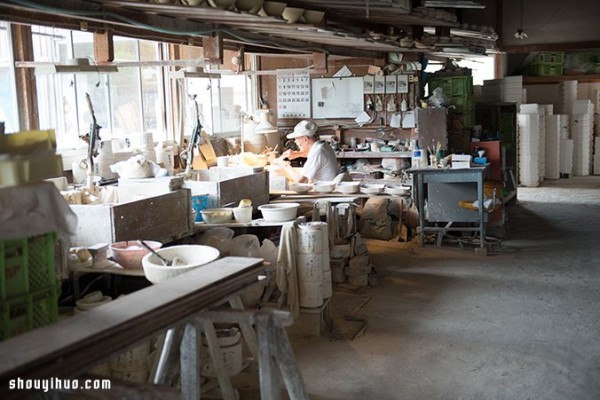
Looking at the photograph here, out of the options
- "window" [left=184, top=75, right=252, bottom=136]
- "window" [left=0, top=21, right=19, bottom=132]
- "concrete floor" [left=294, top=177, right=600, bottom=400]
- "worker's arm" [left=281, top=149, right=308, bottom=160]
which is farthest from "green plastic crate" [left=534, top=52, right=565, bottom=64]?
"window" [left=0, top=21, right=19, bottom=132]

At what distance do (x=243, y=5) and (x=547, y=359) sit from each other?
347cm

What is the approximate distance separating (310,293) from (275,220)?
0.77 m

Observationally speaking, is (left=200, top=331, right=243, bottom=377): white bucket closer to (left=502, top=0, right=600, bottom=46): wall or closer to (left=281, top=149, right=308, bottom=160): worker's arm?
(left=281, top=149, right=308, bottom=160): worker's arm

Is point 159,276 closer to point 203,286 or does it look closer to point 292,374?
point 203,286

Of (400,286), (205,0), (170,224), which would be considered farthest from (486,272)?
(205,0)

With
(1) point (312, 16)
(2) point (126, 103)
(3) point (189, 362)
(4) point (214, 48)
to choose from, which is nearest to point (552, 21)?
(1) point (312, 16)

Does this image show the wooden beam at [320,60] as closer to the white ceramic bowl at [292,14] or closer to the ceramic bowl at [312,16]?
the ceramic bowl at [312,16]

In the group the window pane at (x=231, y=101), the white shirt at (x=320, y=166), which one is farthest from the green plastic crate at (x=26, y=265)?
the window pane at (x=231, y=101)

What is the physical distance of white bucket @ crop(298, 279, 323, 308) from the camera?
5.45 metres

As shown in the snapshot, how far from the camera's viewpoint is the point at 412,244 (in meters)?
8.95

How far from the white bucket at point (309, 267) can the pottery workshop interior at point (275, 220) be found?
1 centimetres

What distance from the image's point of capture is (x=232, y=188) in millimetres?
6285

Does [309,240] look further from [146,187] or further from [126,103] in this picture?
[126,103]

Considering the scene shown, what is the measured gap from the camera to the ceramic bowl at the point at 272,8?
5.36 metres
